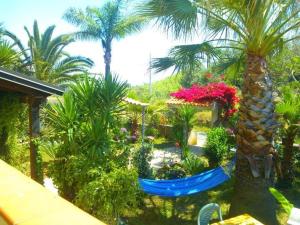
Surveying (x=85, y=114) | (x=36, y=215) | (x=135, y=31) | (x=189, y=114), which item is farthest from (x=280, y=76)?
(x=36, y=215)

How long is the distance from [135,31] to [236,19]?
18.1 meters

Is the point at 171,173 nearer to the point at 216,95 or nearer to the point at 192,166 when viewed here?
the point at 192,166

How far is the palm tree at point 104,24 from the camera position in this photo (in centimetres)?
2323

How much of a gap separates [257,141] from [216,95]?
841cm

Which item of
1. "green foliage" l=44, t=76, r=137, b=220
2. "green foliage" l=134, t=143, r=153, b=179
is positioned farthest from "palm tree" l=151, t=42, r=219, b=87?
"green foliage" l=134, t=143, r=153, b=179

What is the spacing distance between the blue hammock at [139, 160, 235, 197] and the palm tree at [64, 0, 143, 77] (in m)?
17.2

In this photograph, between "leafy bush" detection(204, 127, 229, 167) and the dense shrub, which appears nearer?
the dense shrub

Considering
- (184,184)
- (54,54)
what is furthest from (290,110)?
(54,54)

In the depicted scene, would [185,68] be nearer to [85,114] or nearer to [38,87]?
[85,114]

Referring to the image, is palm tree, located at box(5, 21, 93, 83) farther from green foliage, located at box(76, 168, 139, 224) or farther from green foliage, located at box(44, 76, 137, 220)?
green foliage, located at box(76, 168, 139, 224)

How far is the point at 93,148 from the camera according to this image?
5.47 metres

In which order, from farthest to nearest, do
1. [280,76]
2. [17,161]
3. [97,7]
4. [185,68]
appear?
[97,7] → [280,76] → [17,161] → [185,68]

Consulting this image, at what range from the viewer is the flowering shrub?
573 inches

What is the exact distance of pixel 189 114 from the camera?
526 inches
